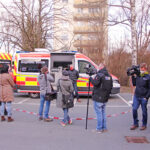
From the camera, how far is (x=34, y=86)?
11.5m

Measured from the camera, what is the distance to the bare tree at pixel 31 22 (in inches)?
756

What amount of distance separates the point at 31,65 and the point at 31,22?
898 centimetres

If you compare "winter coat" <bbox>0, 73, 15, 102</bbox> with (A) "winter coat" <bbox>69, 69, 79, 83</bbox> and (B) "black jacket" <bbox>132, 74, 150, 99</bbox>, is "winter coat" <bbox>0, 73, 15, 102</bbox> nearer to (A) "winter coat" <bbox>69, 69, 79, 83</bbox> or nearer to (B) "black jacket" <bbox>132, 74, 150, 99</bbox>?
(B) "black jacket" <bbox>132, 74, 150, 99</bbox>

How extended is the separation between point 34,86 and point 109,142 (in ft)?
23.7

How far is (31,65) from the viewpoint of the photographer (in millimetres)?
11617

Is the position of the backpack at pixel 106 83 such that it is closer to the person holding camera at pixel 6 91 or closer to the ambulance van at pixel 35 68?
the person holding camera at pixel 6 91

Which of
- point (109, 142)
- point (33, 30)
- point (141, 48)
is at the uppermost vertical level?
point (33, 30)

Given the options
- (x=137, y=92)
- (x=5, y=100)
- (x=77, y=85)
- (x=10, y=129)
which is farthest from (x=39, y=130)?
(x=77, y=85)

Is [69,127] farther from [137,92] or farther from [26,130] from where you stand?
[137,92]

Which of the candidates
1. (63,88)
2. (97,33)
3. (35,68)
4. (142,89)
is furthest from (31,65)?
(97,33)

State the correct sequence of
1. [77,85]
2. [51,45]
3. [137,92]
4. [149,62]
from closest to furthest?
[137,92] < [77,85] < [149,62] < [51,45]

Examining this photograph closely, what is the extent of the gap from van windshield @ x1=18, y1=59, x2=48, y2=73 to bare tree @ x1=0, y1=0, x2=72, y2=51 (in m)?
8.16

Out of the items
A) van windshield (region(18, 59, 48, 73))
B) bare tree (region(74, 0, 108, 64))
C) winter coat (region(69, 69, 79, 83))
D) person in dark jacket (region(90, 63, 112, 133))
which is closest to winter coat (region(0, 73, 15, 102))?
person in dark jacket (region(90, 63, 112, 133))

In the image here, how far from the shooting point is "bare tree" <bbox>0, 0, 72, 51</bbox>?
19.2 metres
